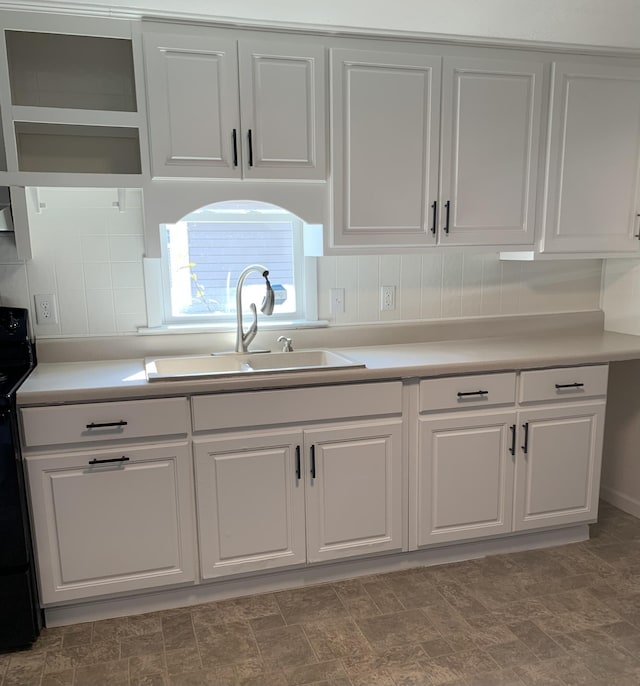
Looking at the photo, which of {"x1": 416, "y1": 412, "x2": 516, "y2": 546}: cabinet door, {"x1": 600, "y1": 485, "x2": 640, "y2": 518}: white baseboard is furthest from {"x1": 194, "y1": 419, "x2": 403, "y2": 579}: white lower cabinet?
{"x1": 600, "y1": 485, "x2": 640, "y2": 518}: white baseboard

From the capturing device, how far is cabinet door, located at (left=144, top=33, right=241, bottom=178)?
210 centimetres

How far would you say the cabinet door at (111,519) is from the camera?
2.02 metres

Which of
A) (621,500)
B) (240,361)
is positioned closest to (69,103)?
(240,361)

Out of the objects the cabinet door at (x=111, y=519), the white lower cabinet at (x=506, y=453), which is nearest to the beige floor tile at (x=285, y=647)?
the cabinet door at (x=111, y=519)

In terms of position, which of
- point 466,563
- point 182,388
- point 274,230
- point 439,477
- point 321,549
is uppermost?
point 274,230

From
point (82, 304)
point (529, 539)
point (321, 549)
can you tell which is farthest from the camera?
point (529, 539)

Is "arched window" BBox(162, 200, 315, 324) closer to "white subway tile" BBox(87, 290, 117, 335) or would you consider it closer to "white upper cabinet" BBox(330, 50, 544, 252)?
"white subway tile" BBox(87, 290, 117, 335)

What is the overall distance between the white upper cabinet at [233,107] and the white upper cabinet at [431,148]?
0.12m

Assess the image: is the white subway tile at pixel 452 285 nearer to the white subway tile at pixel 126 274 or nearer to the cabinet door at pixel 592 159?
the cabinet door at pixel 592 159

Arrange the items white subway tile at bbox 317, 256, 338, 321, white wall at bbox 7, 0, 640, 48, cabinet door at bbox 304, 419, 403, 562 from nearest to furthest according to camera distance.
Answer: white wall at bbox 7, 0, 640, 48, cabinet door at bbox 304, 419, 403, 562, white subway tile at bbox 317, 256, 338, 321

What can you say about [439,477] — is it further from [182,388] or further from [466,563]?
[182,388]

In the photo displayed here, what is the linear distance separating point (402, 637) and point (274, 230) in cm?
174

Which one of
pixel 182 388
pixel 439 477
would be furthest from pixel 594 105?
pixel 182 388

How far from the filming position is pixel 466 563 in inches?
100.0
